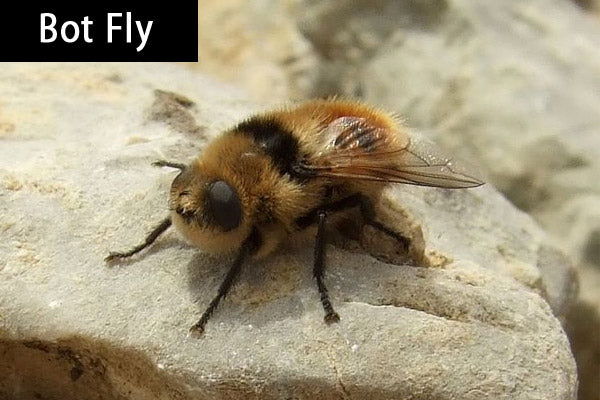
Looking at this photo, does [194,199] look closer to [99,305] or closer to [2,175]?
[99,305]

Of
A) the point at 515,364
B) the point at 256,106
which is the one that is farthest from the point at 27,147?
the point at 515,364

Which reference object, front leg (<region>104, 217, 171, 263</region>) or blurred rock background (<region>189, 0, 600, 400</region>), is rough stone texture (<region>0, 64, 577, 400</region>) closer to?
front leg (<region>104, 217, 171, 263</region>)

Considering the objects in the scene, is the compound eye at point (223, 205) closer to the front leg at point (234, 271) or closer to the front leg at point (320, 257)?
the front leg at point (234, 271)

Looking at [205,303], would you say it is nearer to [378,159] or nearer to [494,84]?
[378,159]

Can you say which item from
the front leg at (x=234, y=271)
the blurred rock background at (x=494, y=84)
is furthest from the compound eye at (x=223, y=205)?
the blurred rock background at (x=494, y=84)

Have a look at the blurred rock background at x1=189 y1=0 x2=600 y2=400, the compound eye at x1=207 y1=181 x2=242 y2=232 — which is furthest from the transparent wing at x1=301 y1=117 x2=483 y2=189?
the blurred rock background at x1=189 y1=0 x2=600 y2=400

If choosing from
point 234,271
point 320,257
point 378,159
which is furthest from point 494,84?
point 234,271
